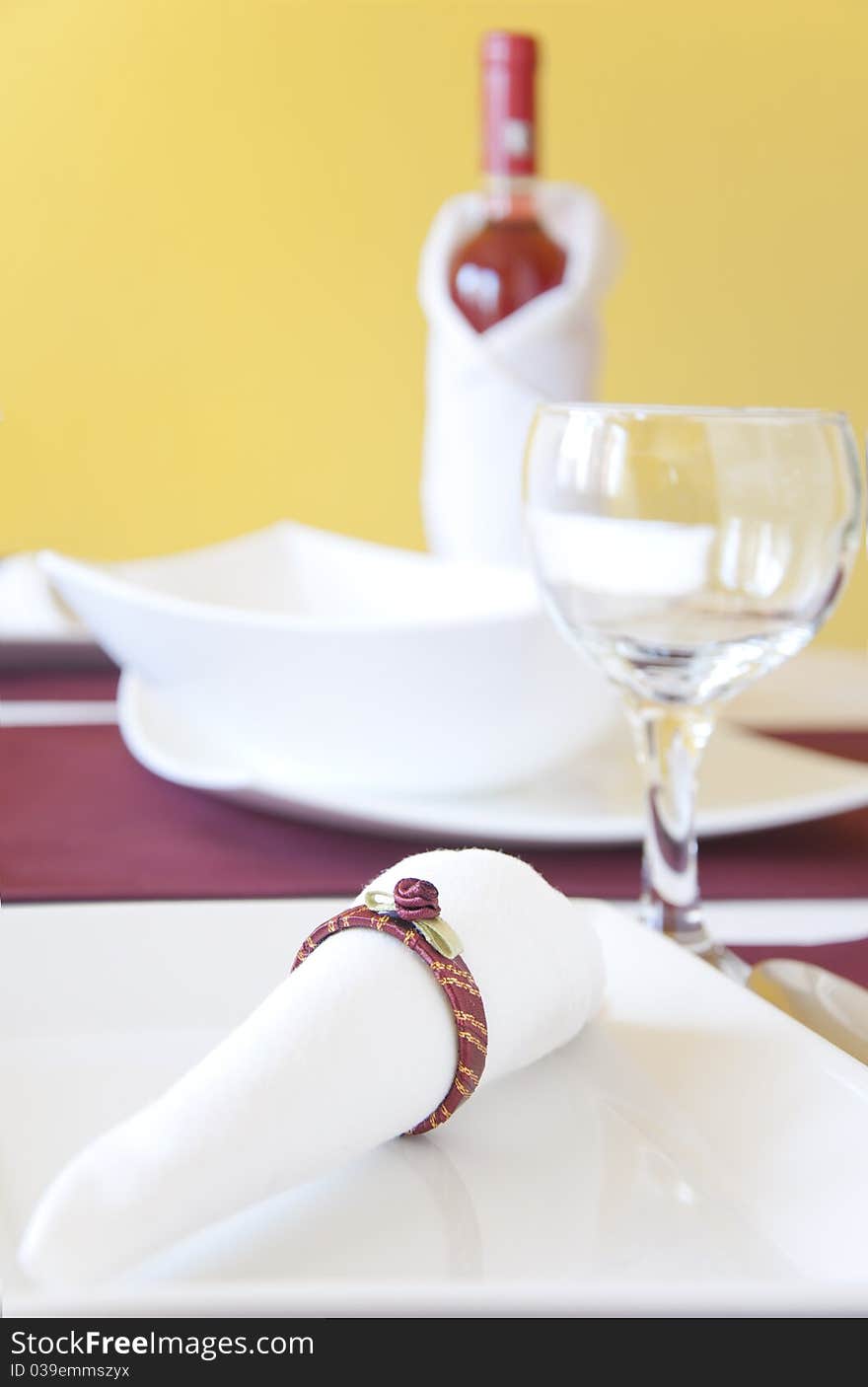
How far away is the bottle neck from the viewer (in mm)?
1032

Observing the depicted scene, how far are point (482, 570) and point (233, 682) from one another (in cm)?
19

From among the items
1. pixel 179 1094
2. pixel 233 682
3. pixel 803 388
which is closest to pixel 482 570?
pixel 233 682

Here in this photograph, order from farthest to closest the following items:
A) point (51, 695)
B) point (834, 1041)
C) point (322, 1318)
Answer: point (51, 695)
point (834, 1041)
point (322, 1318)

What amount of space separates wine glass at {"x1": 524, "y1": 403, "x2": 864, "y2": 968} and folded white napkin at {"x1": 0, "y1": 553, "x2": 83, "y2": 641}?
594 millimetres

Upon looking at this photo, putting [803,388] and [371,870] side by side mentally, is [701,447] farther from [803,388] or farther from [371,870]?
[803,388]

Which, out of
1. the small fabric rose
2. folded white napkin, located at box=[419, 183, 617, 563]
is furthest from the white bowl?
folded white napkin, located at box=[419, 183, 617, 563]

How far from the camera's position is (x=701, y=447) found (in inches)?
17.8

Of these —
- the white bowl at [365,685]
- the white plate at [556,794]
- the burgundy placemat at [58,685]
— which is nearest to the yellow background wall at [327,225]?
the burgundy placemat at [58,685]

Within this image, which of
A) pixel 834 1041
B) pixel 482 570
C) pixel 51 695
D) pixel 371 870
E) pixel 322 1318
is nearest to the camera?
pixel 322 1318

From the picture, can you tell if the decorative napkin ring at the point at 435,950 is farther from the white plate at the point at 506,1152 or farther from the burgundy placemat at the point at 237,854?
the burgundy placemat at the point at 237,854

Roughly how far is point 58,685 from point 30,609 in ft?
0.43

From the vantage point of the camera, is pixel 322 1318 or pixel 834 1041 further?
pixel 834 1041

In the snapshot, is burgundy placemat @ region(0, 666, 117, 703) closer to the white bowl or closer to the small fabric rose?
the white bowl

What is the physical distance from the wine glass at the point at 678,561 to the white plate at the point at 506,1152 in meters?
0.07
